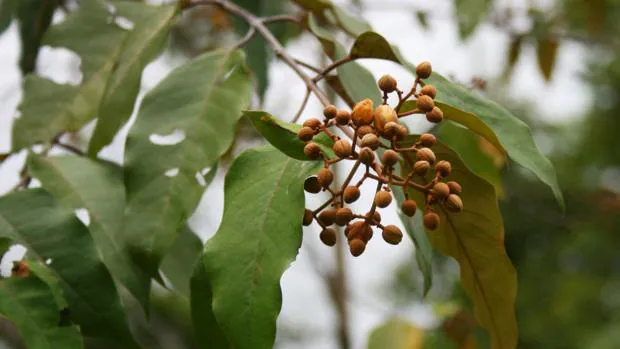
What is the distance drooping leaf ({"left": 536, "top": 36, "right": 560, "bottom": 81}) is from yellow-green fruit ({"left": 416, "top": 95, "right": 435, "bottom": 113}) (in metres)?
1.18

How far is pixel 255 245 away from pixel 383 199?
94 mm

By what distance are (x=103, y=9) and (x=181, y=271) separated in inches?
11.8

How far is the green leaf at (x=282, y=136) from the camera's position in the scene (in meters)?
0.56

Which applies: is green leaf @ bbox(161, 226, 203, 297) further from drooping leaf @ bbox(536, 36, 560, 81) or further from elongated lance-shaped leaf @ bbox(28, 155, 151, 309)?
drooping leaf @ bbox(536, 36, 560, 81)

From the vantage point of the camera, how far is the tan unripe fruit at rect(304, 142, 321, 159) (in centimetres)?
54

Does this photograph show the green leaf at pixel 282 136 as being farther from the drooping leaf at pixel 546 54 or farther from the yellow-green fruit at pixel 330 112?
the drooping leaf at pixel 546 54

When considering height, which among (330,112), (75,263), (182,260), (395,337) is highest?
(330,112)

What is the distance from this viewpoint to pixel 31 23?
1.16 m

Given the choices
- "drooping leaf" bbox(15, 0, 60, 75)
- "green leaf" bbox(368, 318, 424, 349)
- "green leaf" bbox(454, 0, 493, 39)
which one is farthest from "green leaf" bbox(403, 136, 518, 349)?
"green leaf" bbox(368, 318, 424, 349)

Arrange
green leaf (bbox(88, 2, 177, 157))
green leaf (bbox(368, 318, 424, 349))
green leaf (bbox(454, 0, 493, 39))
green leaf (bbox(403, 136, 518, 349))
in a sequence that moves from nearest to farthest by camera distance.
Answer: green leaf (bbox(403, 136, 518, 349)) < green leaf (bbox(88, 2, 177, 157)) < green leaf (bbox(454, 0, 493, 39)) < green leaf (bbox(368, 318, 424, 349))

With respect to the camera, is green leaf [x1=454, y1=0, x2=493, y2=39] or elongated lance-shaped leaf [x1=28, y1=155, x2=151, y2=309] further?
green leaf [x1=454, y1=0, x2=493, y2=39]

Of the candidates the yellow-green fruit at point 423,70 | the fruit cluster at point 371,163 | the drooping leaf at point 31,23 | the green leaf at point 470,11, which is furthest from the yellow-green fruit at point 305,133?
the drooping leaf at point 31,23

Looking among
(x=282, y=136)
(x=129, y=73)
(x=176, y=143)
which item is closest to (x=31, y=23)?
(x=129, y=73)

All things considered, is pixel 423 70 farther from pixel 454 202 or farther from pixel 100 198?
pixel 100 198
